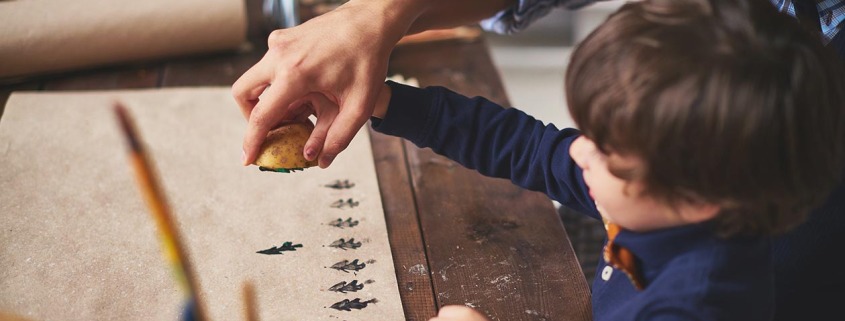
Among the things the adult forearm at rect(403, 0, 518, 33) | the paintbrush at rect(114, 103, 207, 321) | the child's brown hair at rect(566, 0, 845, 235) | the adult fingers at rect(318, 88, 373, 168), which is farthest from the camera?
the adult forearm at rect(403, 0, 518, 33)

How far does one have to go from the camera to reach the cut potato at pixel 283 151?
2.71 feet

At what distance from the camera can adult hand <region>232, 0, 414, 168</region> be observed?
0.82m

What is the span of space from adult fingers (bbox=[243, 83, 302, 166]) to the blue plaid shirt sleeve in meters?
0.45

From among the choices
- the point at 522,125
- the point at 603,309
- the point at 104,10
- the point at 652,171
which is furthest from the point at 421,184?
the point at 104,10

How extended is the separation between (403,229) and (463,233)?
69mm

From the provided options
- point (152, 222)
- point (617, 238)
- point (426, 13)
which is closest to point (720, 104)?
point (617, 238)

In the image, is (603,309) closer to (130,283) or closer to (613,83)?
(613,83)

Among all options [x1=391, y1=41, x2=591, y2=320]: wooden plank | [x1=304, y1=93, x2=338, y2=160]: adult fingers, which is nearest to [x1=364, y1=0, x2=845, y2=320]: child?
[x1=391, y1=41, x2=591, y2=320]: wooden plank

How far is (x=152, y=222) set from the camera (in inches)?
37.6

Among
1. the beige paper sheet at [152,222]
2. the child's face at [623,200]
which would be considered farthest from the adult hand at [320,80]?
the child's face at [623,200]

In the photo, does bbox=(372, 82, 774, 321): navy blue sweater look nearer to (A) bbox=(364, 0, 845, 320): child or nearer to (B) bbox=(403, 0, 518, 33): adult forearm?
(A) bbox=(364, 0, 845, 320): child

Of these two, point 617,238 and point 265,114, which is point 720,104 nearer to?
point 617,238

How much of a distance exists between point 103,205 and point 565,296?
0.53 m

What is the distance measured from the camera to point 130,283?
853 mm
